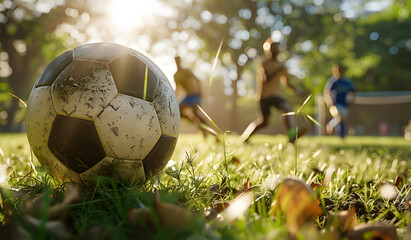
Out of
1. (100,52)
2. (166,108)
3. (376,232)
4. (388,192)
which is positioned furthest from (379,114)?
(376,232)

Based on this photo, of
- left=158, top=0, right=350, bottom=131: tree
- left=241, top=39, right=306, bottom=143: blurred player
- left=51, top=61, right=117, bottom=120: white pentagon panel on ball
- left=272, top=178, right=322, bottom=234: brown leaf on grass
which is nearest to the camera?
left=272, top=178, right=322, bottom=234: brown leaf on grass

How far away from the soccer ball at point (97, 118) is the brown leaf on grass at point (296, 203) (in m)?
1.02

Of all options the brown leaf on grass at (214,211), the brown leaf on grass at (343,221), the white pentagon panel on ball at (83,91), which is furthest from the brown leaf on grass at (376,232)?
the white pentagon panel on ball at (83,91)

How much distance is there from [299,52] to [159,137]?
24.7 m

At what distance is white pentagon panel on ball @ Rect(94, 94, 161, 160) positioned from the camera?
197 centimetres

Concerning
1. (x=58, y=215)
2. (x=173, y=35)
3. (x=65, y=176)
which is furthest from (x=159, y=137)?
(x=173, y=35)

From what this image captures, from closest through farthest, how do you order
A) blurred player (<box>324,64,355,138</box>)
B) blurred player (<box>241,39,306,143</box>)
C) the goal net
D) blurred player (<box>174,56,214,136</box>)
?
blurred player (<box>241,39,306,143</box>) < blurred player (<box>174,56,214,136</box>) < blurred player (<box>324,64,355,138</box>) < the goal net

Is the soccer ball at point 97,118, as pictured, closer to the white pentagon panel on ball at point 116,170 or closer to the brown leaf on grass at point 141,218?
the white pentagon panel on ball at point 116,170

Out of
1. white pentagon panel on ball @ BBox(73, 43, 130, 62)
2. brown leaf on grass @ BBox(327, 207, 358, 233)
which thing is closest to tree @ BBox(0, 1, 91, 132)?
white pentagon panel on ball @ BBox(73, 43, 130, 62)

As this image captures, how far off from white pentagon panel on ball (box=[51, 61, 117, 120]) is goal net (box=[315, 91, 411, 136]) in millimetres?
35162

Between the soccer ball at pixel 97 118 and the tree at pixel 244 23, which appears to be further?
the tree at pixel 244 23

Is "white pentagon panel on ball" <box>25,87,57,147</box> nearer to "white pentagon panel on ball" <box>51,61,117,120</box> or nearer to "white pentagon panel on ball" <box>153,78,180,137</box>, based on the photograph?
"white pentagon panel on ball" <box>51,61,117,120</box>

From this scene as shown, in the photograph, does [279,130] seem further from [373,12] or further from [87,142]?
[87,142]

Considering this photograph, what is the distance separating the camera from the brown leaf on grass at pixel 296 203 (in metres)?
1.36
